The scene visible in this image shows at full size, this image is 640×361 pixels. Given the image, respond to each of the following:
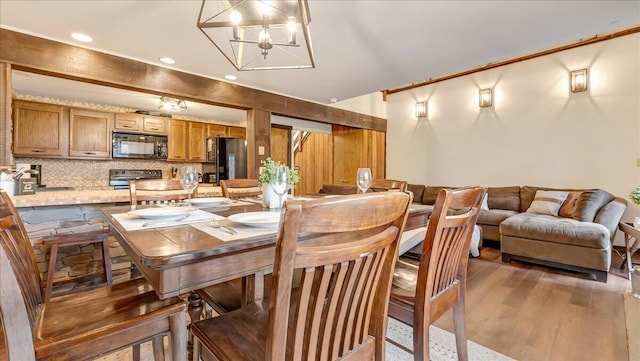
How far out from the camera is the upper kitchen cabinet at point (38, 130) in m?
4.01

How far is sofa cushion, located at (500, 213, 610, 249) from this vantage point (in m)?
2.81

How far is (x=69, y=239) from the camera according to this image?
5.70ft

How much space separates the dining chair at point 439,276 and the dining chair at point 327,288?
0.92ft

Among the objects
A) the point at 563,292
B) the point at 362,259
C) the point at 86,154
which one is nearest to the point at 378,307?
the point at 362,259

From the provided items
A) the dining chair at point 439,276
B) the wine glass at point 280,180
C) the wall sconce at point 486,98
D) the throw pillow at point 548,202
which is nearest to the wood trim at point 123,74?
the wine glass at point 280,180

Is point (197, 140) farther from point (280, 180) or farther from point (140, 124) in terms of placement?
point (280, 180)

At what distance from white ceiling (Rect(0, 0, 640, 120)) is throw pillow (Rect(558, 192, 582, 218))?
2.17 metres

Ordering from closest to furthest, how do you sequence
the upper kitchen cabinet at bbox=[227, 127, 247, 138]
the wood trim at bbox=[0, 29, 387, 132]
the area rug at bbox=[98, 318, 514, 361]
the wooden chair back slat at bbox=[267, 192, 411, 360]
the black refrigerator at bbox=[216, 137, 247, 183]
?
1. the wooden chair back slat at bbox=[267, 192, 411, 360]
2. the area rug at bbox=[98, 318, 514, 361]
3. the wood trim at bbox=[0, 29, 387, 132]
4. the black refrigerator at bbox=[216, 137, 247, 183]
5. the upper kitchen cabinet at bbox=[227, 127, 247, 138]

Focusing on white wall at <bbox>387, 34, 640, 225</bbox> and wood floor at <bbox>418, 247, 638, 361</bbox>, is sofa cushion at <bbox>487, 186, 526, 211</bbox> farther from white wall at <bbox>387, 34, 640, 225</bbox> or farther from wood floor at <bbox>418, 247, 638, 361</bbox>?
wood floor at <bbox>418, 247, 638, 361</bbox>

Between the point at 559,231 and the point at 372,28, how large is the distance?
2.90m

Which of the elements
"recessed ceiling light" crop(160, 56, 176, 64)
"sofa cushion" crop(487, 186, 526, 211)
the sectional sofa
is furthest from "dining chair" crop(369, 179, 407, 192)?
"sofa cushion" crop(487, 186, 526, 211)

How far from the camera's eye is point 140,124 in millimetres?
5043

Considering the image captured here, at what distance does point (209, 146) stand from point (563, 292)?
5.72 meters

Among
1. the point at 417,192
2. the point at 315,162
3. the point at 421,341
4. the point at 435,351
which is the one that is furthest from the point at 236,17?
the point at 315,162
